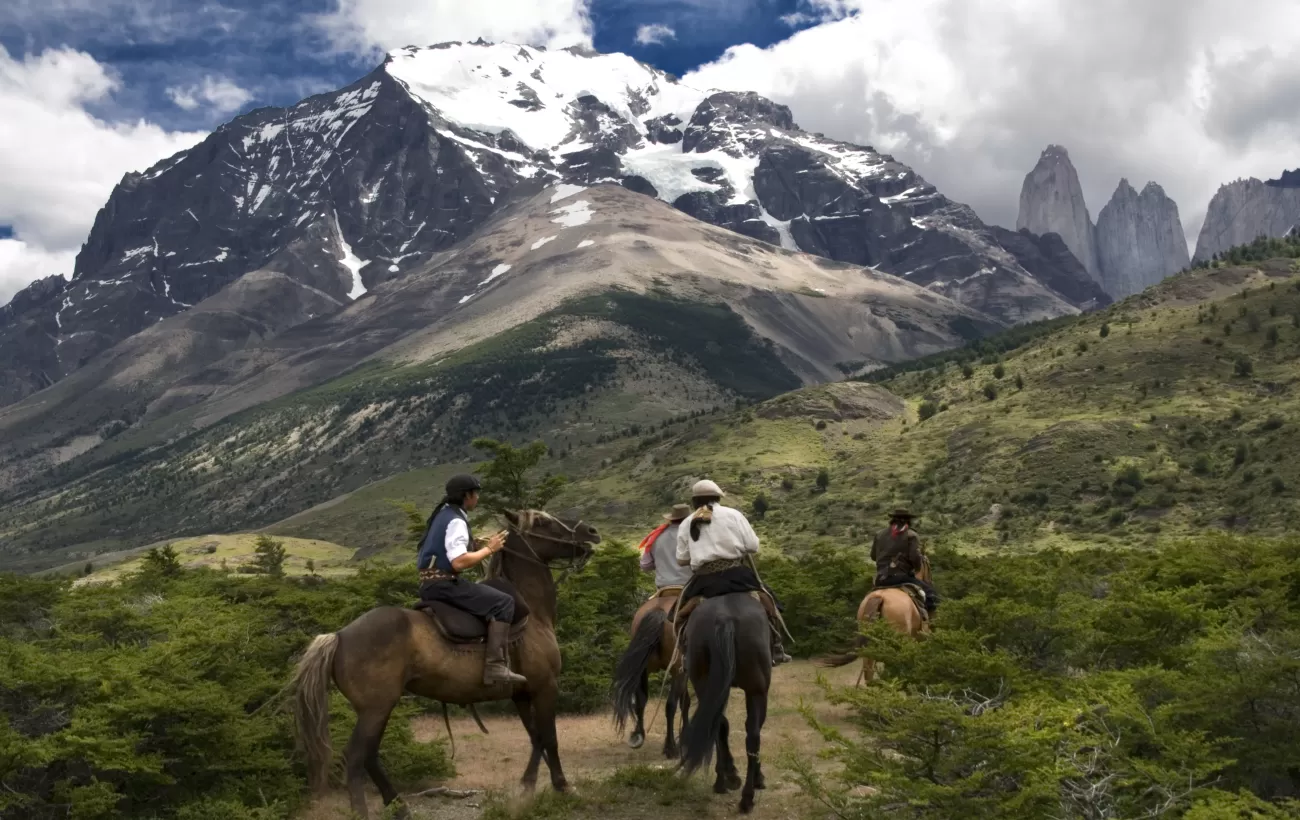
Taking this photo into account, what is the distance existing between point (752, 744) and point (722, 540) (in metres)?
2.68

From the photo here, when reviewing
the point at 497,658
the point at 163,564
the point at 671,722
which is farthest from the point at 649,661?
the point at 163,564

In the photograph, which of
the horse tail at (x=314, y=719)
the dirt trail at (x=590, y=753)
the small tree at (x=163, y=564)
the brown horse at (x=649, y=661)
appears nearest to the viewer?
the horse tail at (x=314, y=719)

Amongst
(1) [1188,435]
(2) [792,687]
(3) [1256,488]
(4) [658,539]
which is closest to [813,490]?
(1) [1188,435]

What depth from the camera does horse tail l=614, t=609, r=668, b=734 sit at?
1603 centimetres

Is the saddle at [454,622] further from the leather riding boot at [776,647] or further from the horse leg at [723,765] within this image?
the leather riding boot at [776,647]

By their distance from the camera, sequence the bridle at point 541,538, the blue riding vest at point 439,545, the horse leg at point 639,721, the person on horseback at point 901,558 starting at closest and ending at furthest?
the blue riding vest at point 439,545 → the bridle at point 541,538 → the horse leg at point 639,721 → the person on horseback at point 901,558

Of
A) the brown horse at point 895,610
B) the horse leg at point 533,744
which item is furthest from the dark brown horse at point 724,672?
the brown horse at point 895,610

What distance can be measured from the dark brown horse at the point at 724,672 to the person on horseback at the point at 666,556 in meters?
3.65

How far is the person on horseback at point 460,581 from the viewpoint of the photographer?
40.8 ft

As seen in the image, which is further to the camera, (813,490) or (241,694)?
(813,490)

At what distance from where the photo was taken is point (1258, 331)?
102m

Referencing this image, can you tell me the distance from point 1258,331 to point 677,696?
108 m

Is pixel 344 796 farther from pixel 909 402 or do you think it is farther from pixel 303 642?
pixel 909 402

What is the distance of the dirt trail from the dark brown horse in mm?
473
